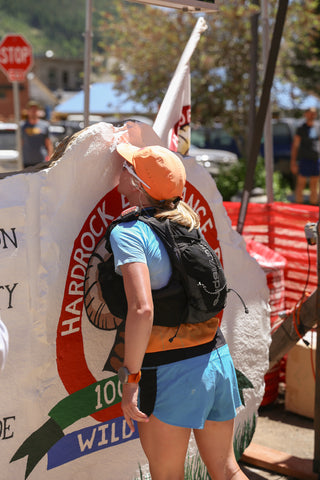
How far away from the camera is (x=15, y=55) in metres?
12.5

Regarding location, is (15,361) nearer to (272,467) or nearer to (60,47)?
(272,467)

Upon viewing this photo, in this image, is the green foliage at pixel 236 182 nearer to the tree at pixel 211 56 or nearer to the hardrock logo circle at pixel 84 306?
the tree at pixel 211 56

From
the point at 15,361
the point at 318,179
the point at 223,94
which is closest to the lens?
the point at 15,361

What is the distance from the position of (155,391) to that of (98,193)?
92 cm

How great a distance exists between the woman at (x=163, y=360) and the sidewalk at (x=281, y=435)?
4.04ft

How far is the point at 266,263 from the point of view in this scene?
15.2ft

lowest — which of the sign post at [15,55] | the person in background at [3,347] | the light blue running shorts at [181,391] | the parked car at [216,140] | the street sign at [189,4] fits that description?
the parked car at [216,140]

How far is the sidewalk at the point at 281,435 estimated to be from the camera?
386cm

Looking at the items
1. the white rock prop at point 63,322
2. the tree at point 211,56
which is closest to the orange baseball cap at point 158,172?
the white rock prop at point 63,322

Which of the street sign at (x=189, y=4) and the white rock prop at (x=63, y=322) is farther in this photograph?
the street sign at (x=189, y=4)

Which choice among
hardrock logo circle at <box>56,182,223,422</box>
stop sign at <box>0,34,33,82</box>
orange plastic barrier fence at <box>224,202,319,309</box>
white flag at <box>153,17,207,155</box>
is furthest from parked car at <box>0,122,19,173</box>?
hardrock logo circle at <box>56,182,223,422</box>

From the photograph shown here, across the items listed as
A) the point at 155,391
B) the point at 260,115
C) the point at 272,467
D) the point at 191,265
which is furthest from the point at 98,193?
the point at 272,467

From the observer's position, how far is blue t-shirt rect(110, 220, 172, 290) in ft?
7.83

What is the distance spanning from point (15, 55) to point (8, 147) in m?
9.35
